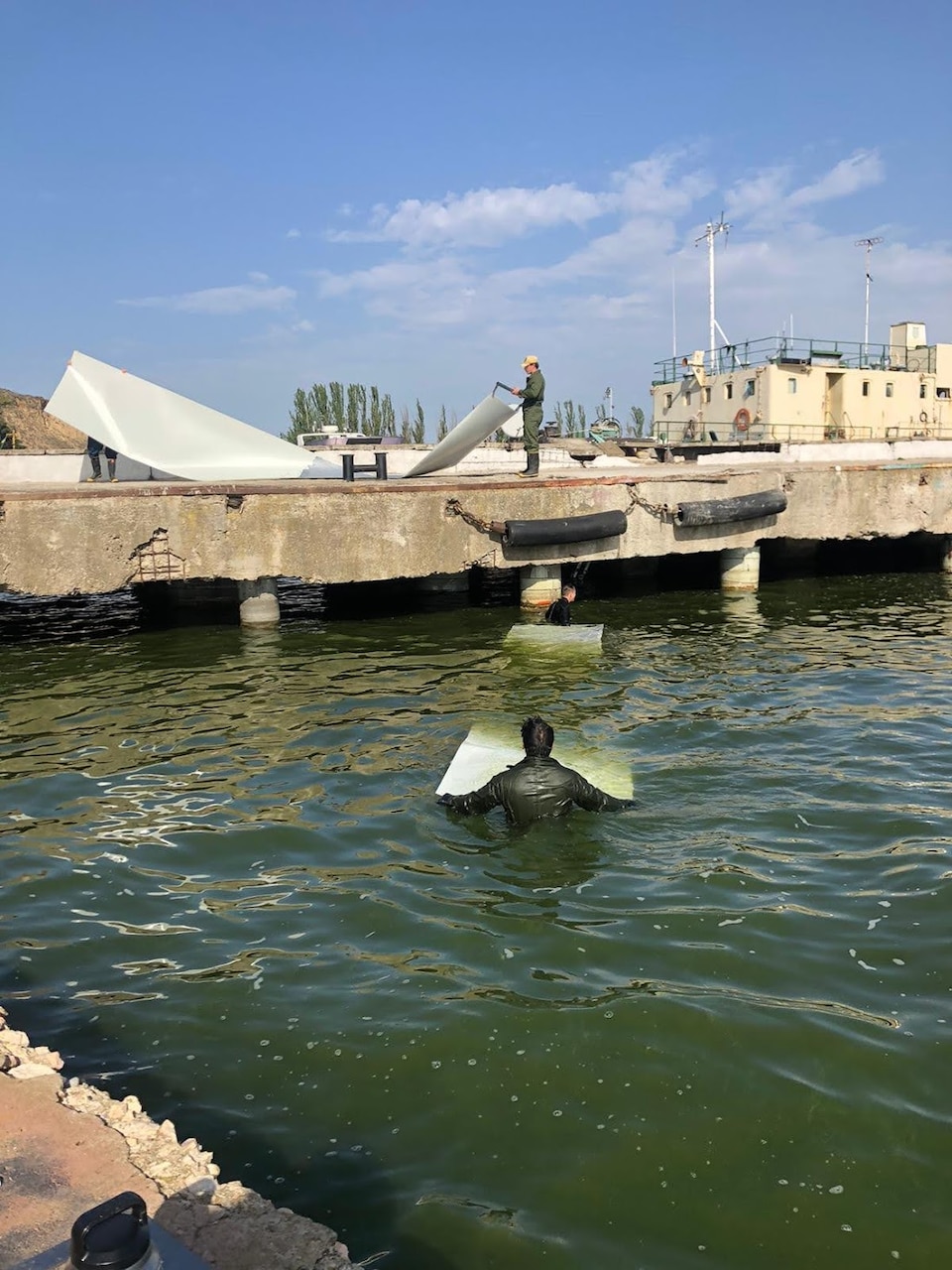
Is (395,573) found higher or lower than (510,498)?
lower

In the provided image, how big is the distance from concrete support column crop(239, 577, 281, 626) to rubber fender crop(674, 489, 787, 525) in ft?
21.4

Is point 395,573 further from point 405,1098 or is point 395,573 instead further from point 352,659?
point 405,1098

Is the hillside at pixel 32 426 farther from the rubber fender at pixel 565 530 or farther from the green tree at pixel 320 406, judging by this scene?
the rubber fender at pixel 565 530

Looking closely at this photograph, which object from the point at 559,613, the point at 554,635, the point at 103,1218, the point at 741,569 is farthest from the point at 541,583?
the point at 103,1218

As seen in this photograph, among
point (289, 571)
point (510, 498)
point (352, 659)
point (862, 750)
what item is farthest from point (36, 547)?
point (862, 750)

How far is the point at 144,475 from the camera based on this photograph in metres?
18.8

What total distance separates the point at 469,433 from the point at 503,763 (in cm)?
947

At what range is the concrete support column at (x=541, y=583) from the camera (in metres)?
15.3

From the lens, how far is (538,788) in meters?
6.90

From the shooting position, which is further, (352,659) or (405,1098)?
(352,659)

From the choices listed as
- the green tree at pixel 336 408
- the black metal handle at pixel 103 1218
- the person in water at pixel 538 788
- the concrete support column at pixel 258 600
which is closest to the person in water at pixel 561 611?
the concrete support column at pixel 258 600

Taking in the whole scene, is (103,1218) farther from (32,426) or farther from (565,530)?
(32,426)

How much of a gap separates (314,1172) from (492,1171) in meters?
0.70

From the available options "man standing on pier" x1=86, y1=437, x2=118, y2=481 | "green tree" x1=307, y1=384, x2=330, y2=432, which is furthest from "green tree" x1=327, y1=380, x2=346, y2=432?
"man standing on pier" x1=86, y1=437, x2=118, y2=481
